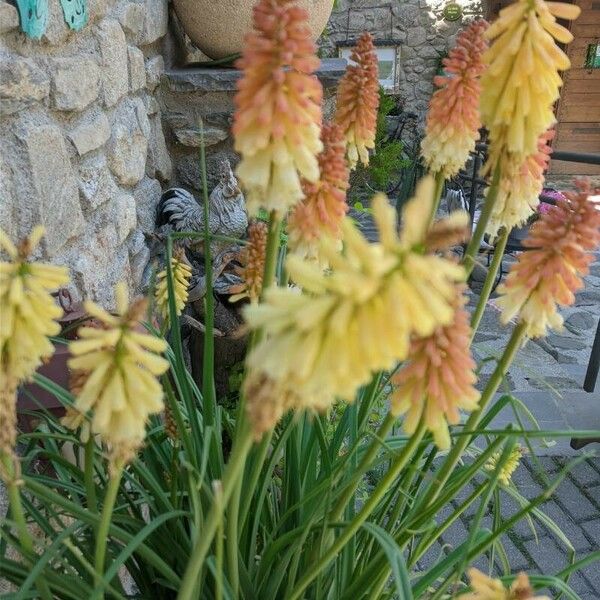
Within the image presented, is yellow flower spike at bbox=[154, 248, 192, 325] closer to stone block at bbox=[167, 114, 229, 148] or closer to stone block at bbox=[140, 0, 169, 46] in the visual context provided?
stone block at bbox=[140, 0, 169, 46]

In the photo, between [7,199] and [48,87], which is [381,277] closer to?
[7,199]

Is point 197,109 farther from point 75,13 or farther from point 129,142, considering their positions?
point 75,13

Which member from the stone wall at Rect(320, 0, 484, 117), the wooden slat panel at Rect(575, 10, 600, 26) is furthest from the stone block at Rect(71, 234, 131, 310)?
the wooden slat panel at Rect(575, 10, 600, 26)

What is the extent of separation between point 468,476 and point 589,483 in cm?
170

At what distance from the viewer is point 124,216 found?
177 cm

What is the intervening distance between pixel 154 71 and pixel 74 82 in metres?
0.91

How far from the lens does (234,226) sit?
2.13 meters

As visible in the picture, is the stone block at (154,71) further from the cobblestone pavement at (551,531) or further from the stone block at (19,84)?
the cobblestone pavement at (551,531)

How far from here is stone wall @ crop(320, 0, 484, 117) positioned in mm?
6566

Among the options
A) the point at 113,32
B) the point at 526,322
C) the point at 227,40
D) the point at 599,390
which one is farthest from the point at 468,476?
the point at 599,390

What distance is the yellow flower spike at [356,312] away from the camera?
12.7 inches

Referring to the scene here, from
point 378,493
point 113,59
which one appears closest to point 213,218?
point 113,59

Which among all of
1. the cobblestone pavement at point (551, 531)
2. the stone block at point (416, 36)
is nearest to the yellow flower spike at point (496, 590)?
the cobblestone pavement at point (551, 531)

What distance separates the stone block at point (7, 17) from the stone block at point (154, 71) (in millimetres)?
1078
